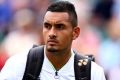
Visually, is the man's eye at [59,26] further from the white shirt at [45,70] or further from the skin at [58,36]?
the white shirt at [45,70]

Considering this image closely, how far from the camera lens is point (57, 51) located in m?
5.63

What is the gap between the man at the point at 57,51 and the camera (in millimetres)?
5465

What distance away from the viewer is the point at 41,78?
559 cm

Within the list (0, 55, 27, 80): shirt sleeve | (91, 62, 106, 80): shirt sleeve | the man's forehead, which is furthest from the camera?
(91, 62, 106, 80): shirt sleeve

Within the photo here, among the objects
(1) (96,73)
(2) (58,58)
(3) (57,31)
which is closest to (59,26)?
(3) (57,31)

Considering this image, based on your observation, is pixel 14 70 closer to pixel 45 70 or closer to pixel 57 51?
pixel 45 70

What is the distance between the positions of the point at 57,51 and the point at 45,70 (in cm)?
24

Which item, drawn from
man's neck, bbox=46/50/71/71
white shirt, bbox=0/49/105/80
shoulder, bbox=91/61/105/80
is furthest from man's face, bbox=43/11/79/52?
shoulder, bbox=91/61/105/80

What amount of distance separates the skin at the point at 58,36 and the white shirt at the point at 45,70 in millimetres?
68

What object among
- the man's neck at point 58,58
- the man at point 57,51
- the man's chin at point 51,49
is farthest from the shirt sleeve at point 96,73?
the man's chin at point 51,49

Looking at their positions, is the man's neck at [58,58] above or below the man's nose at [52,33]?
below

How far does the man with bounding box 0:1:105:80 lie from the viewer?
5.46 metres

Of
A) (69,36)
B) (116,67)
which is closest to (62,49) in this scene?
(69,36)

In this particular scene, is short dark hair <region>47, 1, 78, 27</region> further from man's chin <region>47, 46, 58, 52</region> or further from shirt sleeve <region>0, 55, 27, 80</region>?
shirt sleeve <region>0, 55, 27, 80</region>
